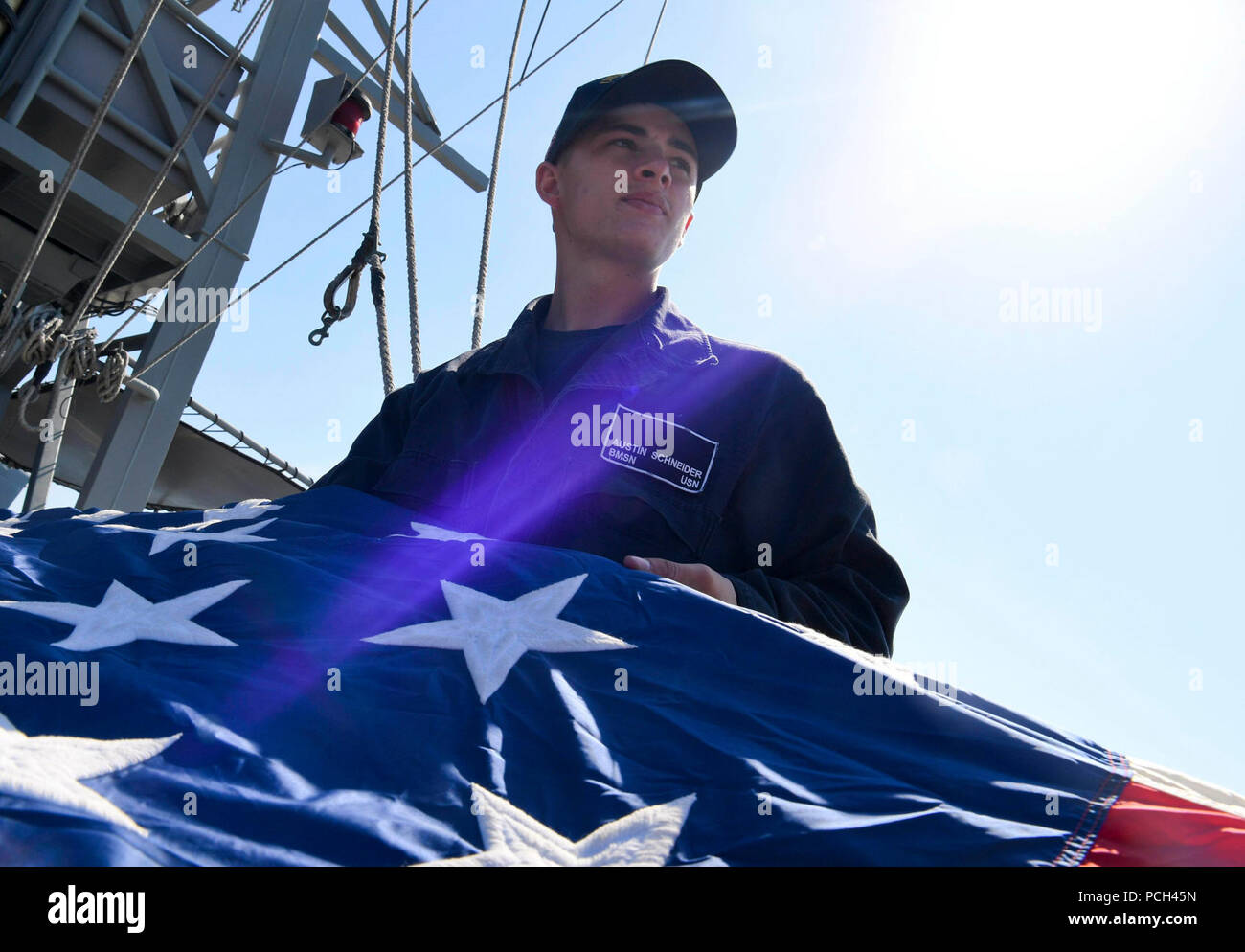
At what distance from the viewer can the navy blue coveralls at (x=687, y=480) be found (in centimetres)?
218

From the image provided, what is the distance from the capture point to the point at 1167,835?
117 cm

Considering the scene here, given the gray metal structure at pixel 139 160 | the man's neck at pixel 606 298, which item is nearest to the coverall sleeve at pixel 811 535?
the man's neck at pixel 606 298

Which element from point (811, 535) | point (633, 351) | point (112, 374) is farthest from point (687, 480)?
point (112, 374)

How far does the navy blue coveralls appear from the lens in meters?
2.18

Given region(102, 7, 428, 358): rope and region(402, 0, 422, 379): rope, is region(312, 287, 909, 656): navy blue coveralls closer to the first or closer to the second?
region(402, 0, 422, 379): rope

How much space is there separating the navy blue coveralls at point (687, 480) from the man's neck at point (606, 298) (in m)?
0.28

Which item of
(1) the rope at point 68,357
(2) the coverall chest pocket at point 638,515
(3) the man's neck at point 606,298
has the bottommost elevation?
(2) the coverall chest pocket at point 638,515

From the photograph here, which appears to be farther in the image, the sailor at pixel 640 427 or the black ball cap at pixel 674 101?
the black ball cap at pixel 674 101

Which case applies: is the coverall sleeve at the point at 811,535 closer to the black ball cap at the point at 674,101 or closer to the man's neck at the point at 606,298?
the man's neck at the point at 606,298

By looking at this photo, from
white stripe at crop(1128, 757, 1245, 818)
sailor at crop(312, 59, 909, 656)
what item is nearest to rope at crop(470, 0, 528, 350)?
sailor at crop(312, 59, 909, 656)

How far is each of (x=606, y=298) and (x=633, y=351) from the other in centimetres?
39
